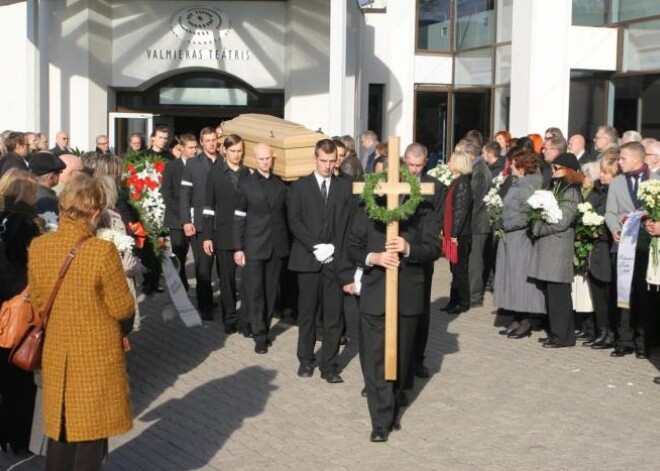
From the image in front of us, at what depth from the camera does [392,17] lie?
2381 centimetres

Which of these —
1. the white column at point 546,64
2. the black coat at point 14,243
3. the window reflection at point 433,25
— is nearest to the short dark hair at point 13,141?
the black coat at point 14,243

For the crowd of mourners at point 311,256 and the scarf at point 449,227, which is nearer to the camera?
the crowd of mourners at point 311,256

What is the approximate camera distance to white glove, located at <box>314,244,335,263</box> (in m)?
8.91

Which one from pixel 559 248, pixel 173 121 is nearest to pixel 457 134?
pixel 173 121

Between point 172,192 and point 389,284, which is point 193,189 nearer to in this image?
point 172,192

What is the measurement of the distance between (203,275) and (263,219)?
1.96 meters

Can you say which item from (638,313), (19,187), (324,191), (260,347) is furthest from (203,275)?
(19,187)

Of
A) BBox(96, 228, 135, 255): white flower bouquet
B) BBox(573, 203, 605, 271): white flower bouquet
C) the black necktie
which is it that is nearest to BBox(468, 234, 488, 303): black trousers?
BBox(573, 203, 605, 271): white flower bouquet

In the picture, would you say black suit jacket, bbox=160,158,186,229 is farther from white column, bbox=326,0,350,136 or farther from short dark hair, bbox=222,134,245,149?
white column, bbox=326,0,350,136

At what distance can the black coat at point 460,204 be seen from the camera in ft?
39.3

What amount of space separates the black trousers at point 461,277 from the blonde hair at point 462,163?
84 cm

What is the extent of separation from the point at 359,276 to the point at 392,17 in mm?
16864

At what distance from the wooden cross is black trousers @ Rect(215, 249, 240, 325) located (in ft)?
13.3

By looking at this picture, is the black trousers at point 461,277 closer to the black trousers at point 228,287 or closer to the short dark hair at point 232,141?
the black trousers at point 228,287
